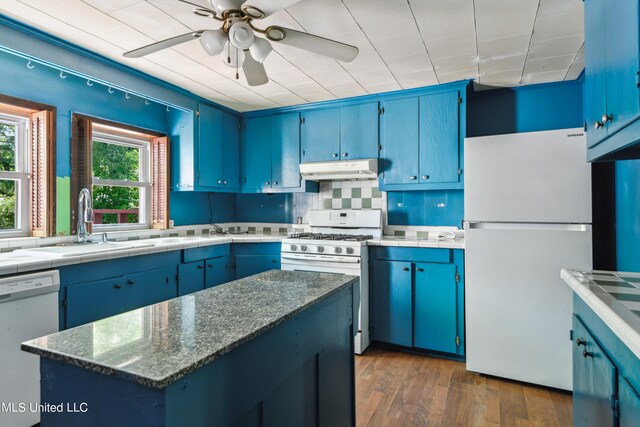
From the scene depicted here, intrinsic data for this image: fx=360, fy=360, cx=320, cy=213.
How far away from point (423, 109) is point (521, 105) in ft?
2.91

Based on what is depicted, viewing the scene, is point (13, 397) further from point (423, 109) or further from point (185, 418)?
point (423, 109)

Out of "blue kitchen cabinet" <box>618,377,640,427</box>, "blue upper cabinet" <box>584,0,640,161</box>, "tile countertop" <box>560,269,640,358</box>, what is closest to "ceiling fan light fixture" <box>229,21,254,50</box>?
"blue upper cabinet" <box>584,0,640,161</box>

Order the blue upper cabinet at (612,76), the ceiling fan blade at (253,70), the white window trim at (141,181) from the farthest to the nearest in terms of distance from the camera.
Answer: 1. the white window trim at (141,181)
2. the ceiling fan blade at (253,70)
3. the blue upper cabinet at (612,76)

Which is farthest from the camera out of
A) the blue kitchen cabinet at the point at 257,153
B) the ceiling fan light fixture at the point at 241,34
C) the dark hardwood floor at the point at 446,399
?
the blue kitchen cabinet at the point at 257,153

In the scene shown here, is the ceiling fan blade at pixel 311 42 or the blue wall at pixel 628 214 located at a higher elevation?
the ceiling fan blade at pixel 311 42

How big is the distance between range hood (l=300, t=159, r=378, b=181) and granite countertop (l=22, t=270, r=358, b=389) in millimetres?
2114

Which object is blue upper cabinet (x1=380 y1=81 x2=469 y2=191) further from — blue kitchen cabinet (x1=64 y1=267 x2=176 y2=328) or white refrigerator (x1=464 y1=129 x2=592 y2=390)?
blue kitchen cabinet (x1=64 y1=267 x2=176 y2=328)

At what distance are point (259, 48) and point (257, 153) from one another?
2437 millimetres

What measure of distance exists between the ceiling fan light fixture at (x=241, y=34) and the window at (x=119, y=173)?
196 cm

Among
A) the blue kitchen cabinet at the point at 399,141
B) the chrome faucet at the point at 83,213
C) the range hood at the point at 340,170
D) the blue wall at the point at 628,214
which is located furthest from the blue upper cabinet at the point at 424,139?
the chrome faucet at the point at 83,213

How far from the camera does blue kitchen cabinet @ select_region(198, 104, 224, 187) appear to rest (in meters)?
3.65

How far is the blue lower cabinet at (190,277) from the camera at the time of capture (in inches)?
119

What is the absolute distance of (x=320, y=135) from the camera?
3742 mm

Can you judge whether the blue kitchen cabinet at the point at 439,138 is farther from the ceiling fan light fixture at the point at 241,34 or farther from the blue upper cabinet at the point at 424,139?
the ceiling fan light fixture at the point at 241,34
